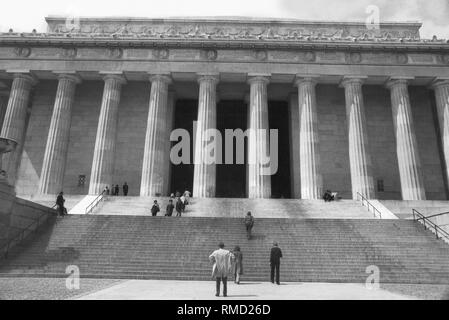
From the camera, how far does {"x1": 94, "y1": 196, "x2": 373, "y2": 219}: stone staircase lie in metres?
23.4

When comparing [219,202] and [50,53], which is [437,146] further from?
[50,53]

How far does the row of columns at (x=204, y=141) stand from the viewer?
2853 cm

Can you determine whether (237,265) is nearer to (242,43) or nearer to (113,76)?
(242,43)

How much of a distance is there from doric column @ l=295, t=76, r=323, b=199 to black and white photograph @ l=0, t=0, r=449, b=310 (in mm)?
106

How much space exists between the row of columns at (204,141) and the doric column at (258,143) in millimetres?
79

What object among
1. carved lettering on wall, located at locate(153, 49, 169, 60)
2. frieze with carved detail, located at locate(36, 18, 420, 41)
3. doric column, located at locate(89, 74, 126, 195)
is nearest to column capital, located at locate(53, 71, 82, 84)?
doric column, located at locate(89, 74, 126, 195)

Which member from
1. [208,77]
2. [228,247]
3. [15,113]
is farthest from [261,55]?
[15,113]

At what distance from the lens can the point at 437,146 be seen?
33594 millimetres

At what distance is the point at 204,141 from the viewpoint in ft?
95.6

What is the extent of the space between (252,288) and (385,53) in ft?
88.5

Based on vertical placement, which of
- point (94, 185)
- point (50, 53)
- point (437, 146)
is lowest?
point (94, 185)

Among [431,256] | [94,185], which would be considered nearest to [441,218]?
[431,256]
